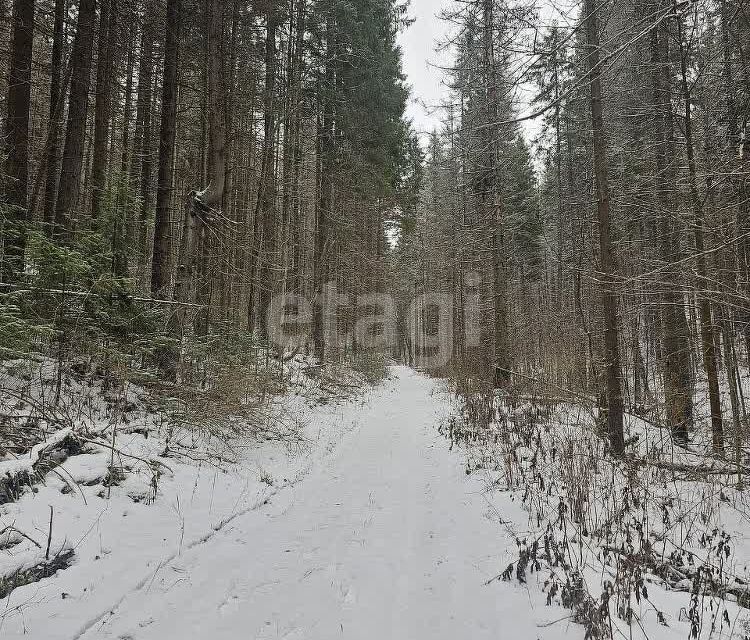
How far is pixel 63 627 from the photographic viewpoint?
2.44 m

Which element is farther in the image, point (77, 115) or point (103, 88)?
point (103, 88)

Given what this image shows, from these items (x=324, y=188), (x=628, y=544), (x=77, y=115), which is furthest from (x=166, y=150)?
(x=324, y=188)

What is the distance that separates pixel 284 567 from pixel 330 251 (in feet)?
52.4

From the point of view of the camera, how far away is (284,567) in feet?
11.1

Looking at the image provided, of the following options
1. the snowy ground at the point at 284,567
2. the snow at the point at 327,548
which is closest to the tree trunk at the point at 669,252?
the snow at the point at 327,548

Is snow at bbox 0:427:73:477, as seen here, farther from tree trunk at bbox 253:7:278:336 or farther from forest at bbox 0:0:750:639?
tree trunk at bbox 253:7:278:336

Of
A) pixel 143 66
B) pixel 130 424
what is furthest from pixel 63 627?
pixel 143 66

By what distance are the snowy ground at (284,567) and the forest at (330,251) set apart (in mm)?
290

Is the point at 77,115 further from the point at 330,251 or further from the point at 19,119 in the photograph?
the point at 330,251

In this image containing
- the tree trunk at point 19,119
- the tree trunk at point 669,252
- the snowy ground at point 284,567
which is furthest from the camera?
the tree trunk at point 669,252

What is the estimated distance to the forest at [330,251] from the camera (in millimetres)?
4281

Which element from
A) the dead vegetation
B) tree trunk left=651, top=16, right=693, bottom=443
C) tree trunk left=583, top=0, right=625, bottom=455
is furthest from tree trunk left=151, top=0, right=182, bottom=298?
tree trunk left=651, top=16, right=693, bottom=443

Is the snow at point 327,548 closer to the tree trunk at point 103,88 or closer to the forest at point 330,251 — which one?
the forest at point 330,251

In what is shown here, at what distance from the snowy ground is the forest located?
29 centimetres
